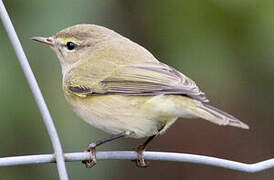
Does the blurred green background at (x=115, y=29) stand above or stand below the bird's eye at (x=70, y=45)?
below

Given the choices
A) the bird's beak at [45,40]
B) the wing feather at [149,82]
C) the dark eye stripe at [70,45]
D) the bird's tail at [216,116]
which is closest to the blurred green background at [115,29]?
the bird's beak at [45,40]

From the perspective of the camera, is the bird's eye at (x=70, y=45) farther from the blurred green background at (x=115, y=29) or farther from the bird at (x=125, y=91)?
the blurred green background at (x=115, y=29)

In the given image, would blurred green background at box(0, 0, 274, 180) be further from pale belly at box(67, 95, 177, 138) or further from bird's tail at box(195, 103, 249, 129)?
bird's tail at box(195, 103, 249, 129)

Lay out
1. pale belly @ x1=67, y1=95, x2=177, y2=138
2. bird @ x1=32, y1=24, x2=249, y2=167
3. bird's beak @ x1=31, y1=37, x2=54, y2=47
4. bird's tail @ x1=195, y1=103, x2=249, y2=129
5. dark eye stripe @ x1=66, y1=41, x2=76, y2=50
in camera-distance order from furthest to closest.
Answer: dark eye stripe @ x1=66, y1=41, x2=76, y2=50
bird's beak @ x1=31, y1=37, x2=54, y2=47
pale belly @ x1=67, y1=95, x2=177, y2=138
bird @ x1=32, y1=24, x2=249, y2=167
bird's tail @ x1=195, y1=103, x2=249, y2=129

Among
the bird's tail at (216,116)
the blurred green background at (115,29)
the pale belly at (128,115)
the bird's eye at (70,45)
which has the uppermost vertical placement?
the bird's eye at (70,45)

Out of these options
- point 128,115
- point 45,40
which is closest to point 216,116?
point 128,115

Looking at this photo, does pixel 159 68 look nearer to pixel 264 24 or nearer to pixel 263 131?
pixel 264 24

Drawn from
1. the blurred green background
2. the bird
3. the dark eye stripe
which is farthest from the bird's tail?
the dark eye stripe

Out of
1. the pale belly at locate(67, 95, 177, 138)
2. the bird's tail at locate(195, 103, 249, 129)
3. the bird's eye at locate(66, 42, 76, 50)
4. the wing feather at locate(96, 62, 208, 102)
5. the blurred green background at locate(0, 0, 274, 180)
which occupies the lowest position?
the bird's tail at locate(195, 103, 249, 129)
